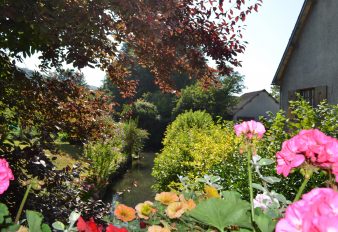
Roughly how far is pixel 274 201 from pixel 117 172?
14.7 metres

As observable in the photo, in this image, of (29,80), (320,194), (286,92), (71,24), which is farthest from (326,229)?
(286,92)

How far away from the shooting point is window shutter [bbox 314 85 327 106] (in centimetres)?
1170

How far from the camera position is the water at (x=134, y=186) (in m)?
12.8

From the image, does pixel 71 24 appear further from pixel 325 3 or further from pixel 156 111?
pixel 156 111

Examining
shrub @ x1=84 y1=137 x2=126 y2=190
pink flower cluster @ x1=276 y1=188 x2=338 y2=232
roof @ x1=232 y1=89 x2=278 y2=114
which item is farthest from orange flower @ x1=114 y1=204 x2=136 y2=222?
roof @ x1=232 y1=89 x2=278 y2=114

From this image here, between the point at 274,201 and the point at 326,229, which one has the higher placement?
the point at 274,201

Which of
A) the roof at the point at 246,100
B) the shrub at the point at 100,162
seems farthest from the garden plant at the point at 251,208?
the roof at the point at 246,100

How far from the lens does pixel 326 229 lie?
768mm

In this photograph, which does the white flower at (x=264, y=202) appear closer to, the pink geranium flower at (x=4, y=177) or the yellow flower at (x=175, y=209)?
the yellow flower at (x=175, y=209)

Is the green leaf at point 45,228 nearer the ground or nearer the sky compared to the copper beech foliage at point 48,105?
nearer the ground

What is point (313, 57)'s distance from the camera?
12.8 metres

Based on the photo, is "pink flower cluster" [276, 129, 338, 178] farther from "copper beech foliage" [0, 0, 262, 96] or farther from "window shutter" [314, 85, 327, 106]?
"window shutter" [314, 85, 327, 106]

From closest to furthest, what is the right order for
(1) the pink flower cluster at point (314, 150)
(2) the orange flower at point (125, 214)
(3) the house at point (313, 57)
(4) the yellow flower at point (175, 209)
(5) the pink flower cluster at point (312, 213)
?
(5) the pink flower cluster at point (312, 213) < (1) the pink flower cluster at point (314, 150) < (4) the yellow flower at point (175, 209) < (2) the orange flower at point (125, 214) < (3) the house at point (313, 57)

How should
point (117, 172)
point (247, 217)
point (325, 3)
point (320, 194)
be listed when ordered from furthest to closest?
1. point (117, 172)
2. point (325, 3)
3. point (247, 217)
4. point (320, 194)
